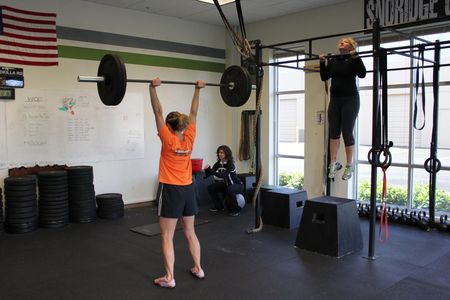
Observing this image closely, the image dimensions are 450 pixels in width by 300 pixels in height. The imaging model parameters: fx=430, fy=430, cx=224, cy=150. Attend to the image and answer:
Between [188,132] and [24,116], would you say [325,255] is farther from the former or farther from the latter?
[24,116]

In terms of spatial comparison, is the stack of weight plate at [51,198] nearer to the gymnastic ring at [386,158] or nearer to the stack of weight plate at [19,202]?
the stack of weight plate at [19,202]

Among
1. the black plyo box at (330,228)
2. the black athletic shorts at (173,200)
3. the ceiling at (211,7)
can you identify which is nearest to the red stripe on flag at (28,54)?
the ceiling at (211,7)

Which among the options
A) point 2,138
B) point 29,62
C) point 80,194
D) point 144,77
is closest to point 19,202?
point 80,194

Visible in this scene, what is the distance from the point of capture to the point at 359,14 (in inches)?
217

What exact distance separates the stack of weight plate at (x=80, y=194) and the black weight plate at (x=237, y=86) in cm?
232

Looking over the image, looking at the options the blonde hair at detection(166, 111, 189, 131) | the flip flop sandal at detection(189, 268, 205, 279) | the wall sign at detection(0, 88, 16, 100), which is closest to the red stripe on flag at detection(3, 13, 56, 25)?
the wall sign at detection(0, 88, 16, 100)

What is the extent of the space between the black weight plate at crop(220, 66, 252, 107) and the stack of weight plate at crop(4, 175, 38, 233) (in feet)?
8.32

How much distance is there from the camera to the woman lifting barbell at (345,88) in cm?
386

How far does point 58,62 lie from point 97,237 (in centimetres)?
228

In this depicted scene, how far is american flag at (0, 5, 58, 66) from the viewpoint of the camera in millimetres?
4969

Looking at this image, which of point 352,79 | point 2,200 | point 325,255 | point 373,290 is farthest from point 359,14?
point 2,200

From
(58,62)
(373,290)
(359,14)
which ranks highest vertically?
(359,14)

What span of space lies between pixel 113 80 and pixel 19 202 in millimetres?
2447

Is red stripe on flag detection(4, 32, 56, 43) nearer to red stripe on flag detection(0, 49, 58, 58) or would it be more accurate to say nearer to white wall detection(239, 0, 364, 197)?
→ red stripe on flag detection(0, 49, 58, 58)
